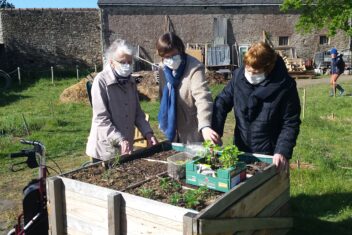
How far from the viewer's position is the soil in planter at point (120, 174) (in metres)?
2.79

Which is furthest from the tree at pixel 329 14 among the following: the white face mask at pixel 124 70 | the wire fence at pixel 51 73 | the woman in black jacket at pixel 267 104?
the white face mask at pixel 124 70

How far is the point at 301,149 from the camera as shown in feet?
23.3

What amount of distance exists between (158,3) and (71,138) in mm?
16866

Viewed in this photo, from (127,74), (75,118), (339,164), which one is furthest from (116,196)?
(75,118)

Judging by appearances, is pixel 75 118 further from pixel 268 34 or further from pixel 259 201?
pixel 268 34

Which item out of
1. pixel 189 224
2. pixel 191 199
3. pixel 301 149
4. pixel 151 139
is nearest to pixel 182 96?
pixel 151 139

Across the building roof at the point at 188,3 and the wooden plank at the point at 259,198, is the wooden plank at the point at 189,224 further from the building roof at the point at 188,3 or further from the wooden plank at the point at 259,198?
the building roof at the point at 188,3

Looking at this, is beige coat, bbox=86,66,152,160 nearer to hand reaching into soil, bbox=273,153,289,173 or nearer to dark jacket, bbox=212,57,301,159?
dark jacket, bbox=212,57,301,159

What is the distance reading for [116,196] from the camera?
2.43 meters

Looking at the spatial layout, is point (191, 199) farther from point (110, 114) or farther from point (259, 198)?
point (110, 114)

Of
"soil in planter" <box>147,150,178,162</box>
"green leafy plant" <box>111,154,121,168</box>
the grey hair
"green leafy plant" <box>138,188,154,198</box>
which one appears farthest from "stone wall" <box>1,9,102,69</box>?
"green leafy plant" <box>138,188,154,198</box>

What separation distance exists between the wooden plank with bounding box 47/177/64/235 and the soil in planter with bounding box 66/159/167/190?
0.50 ft

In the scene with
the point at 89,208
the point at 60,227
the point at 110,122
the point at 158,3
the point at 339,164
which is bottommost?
the point at 339,164

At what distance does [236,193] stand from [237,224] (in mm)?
185
